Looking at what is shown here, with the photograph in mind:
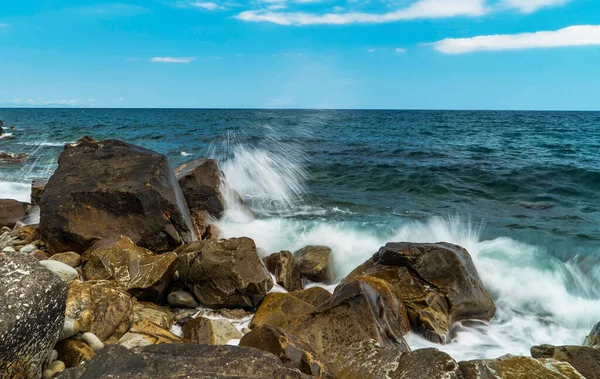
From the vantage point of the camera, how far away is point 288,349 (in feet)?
12.7

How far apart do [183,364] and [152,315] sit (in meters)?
2.59

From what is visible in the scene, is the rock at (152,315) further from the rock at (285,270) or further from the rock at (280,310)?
the rock at (285,270)

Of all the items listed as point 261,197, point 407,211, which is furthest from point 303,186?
point 407,211

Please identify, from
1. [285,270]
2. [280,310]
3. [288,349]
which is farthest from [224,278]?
[288,349]

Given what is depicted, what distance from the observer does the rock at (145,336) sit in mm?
4512

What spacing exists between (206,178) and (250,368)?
7907 mm

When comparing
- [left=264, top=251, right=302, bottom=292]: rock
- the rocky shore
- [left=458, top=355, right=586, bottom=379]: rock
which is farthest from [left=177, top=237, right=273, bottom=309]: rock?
[left=458, top=355, right=586, bottom=379]: rock

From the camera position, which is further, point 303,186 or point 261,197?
point 303,186

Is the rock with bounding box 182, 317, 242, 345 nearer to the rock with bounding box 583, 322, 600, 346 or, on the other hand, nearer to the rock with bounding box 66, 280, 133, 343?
the rock with bounding box 66, 280, 133, 343

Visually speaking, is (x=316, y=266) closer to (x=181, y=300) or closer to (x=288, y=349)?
(x=181, y=300)

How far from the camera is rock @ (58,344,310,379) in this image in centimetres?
316

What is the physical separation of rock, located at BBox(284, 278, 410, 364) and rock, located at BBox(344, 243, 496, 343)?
1.28 meters

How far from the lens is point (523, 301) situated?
307 inches

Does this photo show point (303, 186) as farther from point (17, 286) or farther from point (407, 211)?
point (17, 286)
